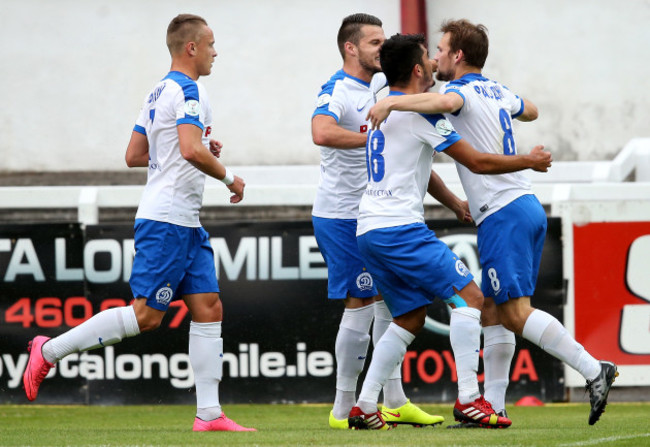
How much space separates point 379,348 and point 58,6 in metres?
9.72

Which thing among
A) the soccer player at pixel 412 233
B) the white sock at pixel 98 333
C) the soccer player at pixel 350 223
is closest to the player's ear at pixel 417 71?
the soccer player at pixel 412 233

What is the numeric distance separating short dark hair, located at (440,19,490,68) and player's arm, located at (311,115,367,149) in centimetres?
67

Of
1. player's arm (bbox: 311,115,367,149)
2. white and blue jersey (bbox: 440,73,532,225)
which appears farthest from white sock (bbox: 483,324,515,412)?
player's arm (bbox: 311,115,367,149)

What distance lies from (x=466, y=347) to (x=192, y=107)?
5.97 feet

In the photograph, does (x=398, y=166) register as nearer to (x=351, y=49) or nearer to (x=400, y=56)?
(x=400, y=56)

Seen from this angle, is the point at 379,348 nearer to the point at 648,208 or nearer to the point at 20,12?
→ the point at 648,208

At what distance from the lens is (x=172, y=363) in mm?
8594

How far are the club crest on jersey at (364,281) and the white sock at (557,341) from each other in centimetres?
97

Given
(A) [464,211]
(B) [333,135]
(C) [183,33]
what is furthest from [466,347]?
(C) [183,33]

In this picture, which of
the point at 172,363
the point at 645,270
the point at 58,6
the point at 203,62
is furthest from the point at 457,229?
the point at 58,6

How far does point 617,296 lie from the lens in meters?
8.52

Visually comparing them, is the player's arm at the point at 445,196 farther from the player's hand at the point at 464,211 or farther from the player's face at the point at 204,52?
the player's face at the point at 204,52

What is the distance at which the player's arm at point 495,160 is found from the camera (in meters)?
5.70

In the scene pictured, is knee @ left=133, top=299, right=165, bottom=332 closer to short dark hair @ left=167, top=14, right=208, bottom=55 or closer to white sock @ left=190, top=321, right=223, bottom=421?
white sock @ left=190, top=321, right=223, bottom=421
